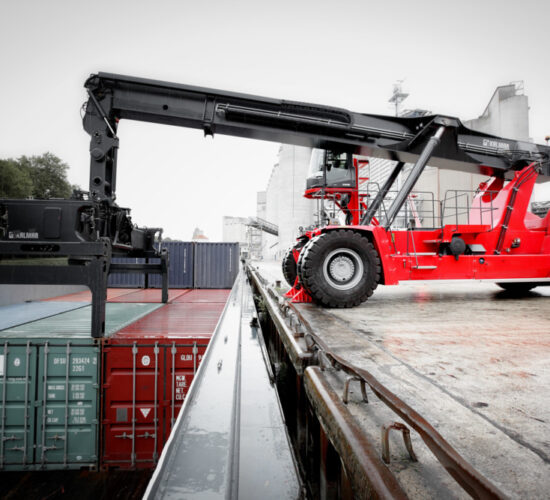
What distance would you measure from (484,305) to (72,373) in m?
7.10

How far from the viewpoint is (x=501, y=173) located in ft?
23.9

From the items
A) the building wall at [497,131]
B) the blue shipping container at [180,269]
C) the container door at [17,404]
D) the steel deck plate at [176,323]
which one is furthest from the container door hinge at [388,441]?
the building wall at [497,131]

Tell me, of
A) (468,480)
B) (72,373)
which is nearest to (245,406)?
(468,480)

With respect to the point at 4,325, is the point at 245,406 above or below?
above

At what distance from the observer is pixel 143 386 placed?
6.09 m

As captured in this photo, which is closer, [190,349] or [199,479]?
[199,479]

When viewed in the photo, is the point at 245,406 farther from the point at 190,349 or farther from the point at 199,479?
the point at 190,349

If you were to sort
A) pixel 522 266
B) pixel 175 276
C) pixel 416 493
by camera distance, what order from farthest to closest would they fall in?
1. pixel 175 276
2. pixel 522 266
3. pixel 416 493

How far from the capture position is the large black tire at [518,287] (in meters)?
7.61

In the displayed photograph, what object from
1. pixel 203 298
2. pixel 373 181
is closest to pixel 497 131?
pixel 373 181

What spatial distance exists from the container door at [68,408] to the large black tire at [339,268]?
387 cm

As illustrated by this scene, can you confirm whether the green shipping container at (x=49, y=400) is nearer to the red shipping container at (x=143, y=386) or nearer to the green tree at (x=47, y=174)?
the red shipping container at (x=143, y=386)

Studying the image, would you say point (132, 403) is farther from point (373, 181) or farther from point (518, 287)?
point (518, 287)

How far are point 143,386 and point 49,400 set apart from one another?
63.5 inches
